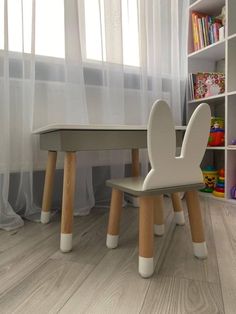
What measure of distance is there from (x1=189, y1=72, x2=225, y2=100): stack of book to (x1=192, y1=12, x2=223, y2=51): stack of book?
221 mm

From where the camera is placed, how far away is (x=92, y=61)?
159cm

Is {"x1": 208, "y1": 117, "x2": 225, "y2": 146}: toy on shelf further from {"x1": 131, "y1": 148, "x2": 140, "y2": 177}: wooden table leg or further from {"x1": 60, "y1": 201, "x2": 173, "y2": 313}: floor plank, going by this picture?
{"x1": 60, "y1": 201, "x2": 173, "y2": 313}: floor plank

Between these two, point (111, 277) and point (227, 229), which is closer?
point (111, 277)

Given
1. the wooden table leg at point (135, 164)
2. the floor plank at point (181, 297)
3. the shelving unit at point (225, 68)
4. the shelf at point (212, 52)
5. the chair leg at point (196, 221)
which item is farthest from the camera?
the shelf at point (212, 52)

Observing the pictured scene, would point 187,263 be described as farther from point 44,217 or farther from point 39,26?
point 39,26

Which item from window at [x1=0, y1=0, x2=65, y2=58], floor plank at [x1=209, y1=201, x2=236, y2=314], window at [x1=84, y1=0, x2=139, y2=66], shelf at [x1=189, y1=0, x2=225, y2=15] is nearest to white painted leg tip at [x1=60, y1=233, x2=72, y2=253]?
floor plank at [x1=209, y1=201, x2=236, y2=314]

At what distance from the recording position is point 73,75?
4.80 feet

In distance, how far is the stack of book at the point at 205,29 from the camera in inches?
74.5

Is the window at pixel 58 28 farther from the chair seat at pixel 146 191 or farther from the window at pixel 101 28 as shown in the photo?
the chair seat at pixel 146 191

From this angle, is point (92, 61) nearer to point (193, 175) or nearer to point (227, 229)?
point (193, 175)

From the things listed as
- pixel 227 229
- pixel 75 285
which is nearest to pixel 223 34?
pixel 227 229

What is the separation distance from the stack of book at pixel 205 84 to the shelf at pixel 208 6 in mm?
494

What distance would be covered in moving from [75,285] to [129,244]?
1.17 ft

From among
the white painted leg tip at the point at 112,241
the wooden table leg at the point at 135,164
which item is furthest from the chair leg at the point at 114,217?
the wooden table leg at the point at 135,164
